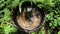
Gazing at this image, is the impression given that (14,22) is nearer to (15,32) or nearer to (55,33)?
(15,32)

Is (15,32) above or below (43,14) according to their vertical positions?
below

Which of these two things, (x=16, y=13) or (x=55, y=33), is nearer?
(x=16, y=13)

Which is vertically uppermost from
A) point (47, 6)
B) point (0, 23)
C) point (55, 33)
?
point (47, 6)

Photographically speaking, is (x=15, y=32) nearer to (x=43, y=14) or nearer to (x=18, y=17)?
(x=18, y=17)

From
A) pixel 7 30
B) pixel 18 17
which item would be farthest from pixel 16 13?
pixel 7 30

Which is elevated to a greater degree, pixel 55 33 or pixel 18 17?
pixel 18 17

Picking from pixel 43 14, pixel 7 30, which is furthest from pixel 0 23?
pixel 43 14
